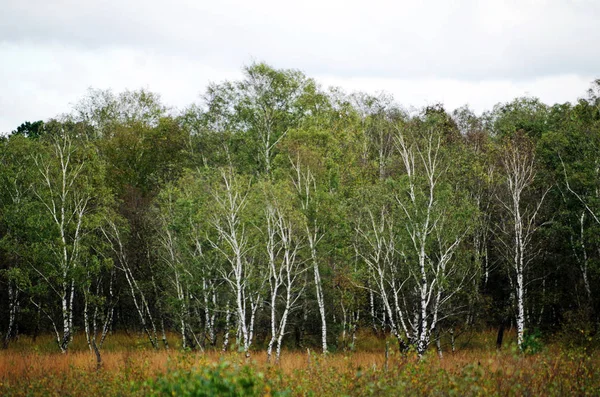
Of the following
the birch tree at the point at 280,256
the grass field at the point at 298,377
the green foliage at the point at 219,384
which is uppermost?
the birch tree at the point at 280,256

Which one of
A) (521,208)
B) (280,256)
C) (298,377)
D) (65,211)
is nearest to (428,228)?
(280,256)

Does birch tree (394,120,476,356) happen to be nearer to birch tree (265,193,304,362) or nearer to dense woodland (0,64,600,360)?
dense woodland (0,64,600,360)

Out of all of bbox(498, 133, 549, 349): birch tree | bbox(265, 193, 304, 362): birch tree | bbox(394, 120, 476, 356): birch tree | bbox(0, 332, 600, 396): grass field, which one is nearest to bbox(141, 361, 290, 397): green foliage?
bbox(0, 332, 600, 396): grass field

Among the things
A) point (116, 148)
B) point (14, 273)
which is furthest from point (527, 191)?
point (116, 148)

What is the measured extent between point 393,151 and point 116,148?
23959 mm

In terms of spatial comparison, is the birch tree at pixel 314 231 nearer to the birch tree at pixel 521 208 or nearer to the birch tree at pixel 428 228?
the birch tree at pixel 428 228

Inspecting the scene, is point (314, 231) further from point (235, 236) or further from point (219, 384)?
point (219, 384)

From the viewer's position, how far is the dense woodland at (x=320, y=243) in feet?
85.4

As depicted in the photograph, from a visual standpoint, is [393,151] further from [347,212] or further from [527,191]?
[347,212]

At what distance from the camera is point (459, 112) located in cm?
5972

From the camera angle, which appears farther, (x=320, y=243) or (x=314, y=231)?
(x=314, y=231)

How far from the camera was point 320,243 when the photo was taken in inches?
1101

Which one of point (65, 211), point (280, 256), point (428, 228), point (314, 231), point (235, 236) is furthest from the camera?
point (65, 211)

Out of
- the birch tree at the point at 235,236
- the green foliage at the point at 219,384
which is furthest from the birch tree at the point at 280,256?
the green foliage at the point at 219,384
